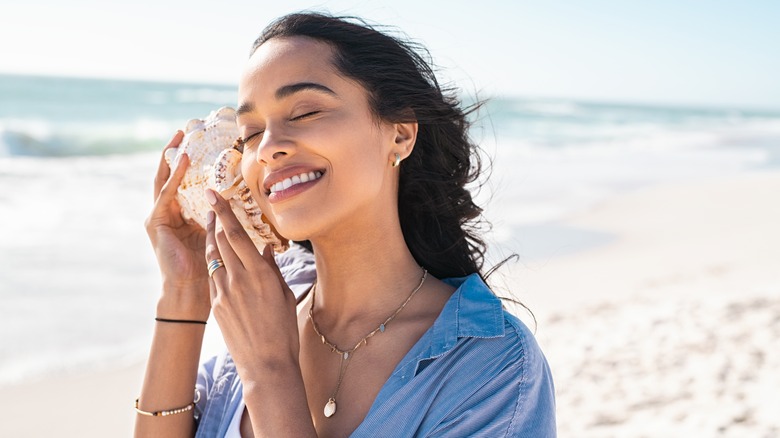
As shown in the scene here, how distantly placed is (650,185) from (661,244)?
5.17 m

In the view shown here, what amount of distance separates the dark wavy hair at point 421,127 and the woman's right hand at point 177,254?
55 centimetres

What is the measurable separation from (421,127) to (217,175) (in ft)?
2.04

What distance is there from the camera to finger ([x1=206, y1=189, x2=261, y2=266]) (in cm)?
199

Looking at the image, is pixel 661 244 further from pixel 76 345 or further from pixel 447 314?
pixel 447 314

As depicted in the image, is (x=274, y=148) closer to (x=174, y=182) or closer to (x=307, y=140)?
(x=307, y=140)

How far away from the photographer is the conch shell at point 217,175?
2111mm

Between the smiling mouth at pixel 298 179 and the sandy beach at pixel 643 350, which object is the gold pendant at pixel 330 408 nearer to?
the smiling mouth at pixel 298 179

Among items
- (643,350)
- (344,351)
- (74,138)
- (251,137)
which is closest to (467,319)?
(344,351)

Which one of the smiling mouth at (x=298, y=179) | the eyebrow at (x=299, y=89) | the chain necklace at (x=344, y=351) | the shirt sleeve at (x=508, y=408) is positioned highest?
the eyebrow at (x=299, y=89)

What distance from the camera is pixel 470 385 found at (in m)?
1.72

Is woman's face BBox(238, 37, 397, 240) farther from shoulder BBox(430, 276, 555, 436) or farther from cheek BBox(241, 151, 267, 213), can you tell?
shoulder BBox(430, 276, 555, 436)

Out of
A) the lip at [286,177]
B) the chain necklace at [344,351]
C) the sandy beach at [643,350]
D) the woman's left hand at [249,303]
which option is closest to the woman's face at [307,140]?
the lip at [286,177]

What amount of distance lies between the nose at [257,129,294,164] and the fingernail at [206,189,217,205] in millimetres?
253

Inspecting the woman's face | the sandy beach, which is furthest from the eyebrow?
the sandy beach
